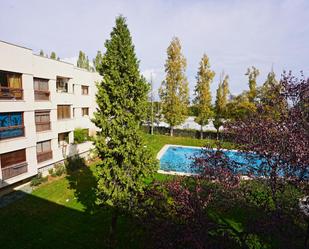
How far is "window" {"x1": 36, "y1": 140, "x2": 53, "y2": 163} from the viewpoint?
706 inches

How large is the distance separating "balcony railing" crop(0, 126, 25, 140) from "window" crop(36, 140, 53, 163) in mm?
2543

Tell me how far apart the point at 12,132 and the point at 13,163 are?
224 cm

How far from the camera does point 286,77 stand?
7.61 meters

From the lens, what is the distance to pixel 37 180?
55.3 feet

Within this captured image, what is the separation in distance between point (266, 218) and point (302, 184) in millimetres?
1448

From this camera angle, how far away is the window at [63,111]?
2075 cm

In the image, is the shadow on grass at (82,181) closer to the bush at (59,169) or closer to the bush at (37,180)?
the bush at (59,169)

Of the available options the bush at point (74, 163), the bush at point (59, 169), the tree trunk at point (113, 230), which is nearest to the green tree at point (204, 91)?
the bush at point (74, 163)

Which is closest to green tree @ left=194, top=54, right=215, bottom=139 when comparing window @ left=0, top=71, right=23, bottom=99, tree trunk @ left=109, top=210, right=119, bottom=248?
window @ left=0, top=71, right=23, bottom=99

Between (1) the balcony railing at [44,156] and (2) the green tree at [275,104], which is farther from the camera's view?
(1) the balcony railing at [44,156]

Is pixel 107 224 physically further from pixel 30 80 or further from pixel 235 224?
pixel 30 80

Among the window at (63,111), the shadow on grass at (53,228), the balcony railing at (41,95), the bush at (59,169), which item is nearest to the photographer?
the shadow on grass at (53,228)

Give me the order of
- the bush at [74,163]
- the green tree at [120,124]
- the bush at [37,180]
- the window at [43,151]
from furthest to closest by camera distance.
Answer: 1. the bush at [74,163]
2. the window at [43,151]
3. the bush at [37,180]
4. the green tree at [120,124]

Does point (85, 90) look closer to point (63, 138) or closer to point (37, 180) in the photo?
point (63, 138)
